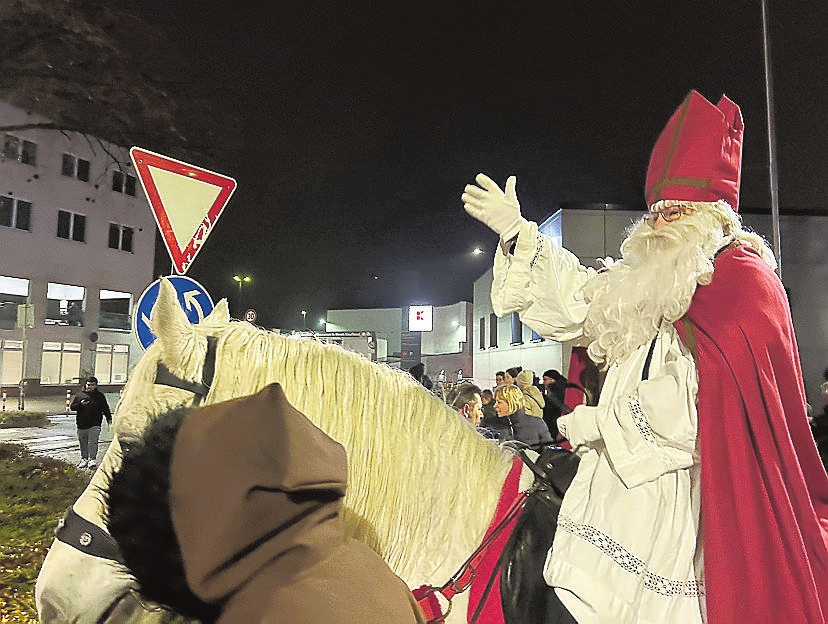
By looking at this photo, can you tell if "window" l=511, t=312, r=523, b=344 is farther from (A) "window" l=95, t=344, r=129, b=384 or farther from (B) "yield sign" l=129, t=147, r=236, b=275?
(B) "yield sign" l=129, t=147, r=236, b=275

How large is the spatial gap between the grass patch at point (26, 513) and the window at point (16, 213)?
10.3 ft

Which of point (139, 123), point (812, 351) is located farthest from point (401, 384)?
point (812, 351)

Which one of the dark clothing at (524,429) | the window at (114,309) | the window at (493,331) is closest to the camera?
the dark clothing at (524,429)

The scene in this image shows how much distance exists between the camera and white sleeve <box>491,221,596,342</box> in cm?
216

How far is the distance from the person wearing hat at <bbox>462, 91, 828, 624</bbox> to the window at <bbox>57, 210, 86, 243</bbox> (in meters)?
9.36

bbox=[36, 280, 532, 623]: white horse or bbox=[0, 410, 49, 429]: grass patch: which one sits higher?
bbox=[36, 280, 532, 623]: white horse

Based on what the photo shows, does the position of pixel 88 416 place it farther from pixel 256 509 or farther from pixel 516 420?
pixel 256 509

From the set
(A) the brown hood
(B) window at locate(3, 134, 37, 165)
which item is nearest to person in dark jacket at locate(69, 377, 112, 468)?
(B) window at locate(3, 134, 37, 165)

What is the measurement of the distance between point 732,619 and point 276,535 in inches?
51.7

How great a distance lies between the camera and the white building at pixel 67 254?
6703mm

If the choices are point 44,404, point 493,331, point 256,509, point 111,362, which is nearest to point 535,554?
point 256,509

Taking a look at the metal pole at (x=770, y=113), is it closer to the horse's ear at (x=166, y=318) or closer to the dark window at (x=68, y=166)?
the horse's ear at (x=166, y=318)

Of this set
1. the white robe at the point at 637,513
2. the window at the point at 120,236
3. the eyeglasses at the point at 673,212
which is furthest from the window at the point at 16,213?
the white robe at the point at 637,513

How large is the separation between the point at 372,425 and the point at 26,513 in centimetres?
577
